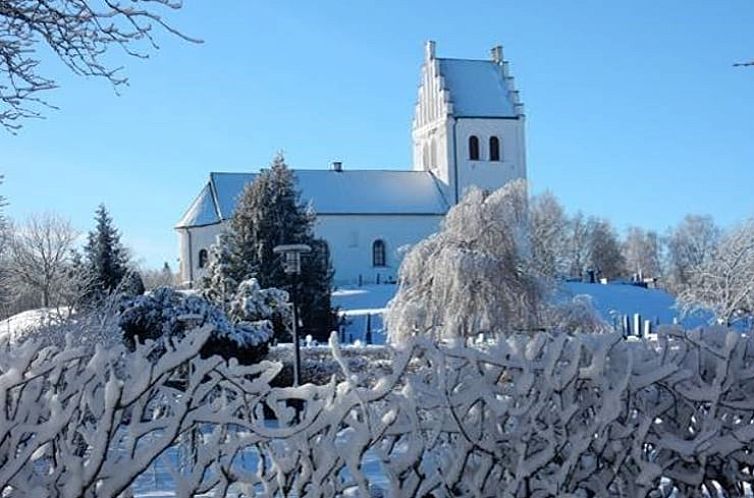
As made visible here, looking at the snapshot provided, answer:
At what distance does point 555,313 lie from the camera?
26422 millimetres

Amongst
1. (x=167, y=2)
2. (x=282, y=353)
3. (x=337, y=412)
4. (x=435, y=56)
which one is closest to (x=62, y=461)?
(x=337, y=412)

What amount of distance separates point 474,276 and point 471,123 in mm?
31967

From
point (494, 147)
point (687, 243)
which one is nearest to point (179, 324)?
point (494, 147)

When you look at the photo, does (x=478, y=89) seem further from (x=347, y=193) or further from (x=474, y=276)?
(x=474, y=276)

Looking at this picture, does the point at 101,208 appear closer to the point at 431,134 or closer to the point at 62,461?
the point at 431,134

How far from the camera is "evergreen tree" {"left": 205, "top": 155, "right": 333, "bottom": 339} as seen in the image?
35.7 m

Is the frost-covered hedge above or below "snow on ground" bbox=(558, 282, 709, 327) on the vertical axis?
above

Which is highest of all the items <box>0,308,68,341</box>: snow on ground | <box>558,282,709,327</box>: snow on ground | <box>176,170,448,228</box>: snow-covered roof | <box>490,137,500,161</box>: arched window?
<box>490,137,500,161</box>: arched window

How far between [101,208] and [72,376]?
1466 inches

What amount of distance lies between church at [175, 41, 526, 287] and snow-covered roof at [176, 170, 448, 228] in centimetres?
6

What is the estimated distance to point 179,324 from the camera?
1955cm

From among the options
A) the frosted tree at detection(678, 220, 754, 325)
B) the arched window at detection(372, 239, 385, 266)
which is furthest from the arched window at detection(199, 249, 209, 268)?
the frosted tree at detection(678, 220, 754, 325)

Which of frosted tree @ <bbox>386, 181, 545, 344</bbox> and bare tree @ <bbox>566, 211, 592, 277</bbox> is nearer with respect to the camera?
frosted tree @ <bbox>386, 181, 545, 344</bbox>

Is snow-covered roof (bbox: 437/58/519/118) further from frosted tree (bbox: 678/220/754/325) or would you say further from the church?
frosted tree (bbox: 678/220/754/325)
